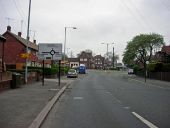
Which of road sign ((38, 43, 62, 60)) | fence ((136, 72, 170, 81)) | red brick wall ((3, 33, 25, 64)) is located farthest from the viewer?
red brick wall ((3, 33, 25, 64))

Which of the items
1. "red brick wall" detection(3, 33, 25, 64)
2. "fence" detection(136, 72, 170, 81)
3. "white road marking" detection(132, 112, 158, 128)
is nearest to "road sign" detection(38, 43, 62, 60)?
"white road marking" detection(132, 112, 158, 128)

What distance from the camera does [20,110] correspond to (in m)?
14.5

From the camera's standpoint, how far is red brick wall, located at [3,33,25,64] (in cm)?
7344

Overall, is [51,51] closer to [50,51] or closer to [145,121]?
[50,51]

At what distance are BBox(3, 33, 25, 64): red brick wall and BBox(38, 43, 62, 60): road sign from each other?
35031 mm

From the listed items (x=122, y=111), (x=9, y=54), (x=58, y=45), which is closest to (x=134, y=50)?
(x=9, y=54)

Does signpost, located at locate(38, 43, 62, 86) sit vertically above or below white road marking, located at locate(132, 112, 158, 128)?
above

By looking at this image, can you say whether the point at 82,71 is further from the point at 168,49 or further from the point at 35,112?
the point at 35,112

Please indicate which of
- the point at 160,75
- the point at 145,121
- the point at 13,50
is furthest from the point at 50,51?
the point at 13,50

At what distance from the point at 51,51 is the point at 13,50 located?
36.2 meters

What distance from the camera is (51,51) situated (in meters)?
38.8

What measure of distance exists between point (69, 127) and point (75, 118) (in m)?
2.02

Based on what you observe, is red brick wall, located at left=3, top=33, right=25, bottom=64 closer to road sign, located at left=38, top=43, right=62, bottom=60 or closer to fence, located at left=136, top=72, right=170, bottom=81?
fence, located at left=136, top=72, right=170, bottom=81

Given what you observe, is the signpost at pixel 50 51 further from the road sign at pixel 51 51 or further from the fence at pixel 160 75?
the fence at pixel 160 75
